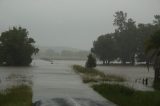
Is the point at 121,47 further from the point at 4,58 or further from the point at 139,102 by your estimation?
the point at 139,102

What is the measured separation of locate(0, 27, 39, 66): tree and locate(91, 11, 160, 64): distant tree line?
31.5 meters

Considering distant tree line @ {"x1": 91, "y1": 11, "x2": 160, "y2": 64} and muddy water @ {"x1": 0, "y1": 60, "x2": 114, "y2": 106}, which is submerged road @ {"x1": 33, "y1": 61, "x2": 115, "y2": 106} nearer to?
muddy water @ {"x1": 0, "y1": 60, "x2": 114, "y2": 106}

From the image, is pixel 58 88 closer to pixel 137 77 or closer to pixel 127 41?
pixel 137 77

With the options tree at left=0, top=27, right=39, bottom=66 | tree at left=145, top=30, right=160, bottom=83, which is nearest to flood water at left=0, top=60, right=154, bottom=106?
tree at left=145, top=30, right=160, bottom=83

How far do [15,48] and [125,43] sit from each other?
143 ft

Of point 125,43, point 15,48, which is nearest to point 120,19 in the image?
point 125,43

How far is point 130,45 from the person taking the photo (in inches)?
5153

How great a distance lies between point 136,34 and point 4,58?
45.4m

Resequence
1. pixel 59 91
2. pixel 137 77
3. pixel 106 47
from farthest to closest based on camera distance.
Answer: pixel 106 47 < pixel 137 77 < pixel 59 91

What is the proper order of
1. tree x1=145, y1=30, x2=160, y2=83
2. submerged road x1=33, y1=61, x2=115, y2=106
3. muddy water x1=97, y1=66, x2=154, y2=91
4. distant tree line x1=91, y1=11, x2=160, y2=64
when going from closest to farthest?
1. submerged road x1=33, y1=61, x2=115, y2=106
2. muddy water x1=97, y1=66, x2=154, y2=91
3. tree x1=145, y1=30, x2=160, y2=83
4. distant tree line x1=91, y1=11, x2=160, y2=64

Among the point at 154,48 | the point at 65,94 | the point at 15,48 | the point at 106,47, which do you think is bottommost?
the point at 65,94

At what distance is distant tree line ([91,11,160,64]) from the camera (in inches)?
5012

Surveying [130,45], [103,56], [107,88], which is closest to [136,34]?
[130,45]

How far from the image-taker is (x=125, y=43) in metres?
133
